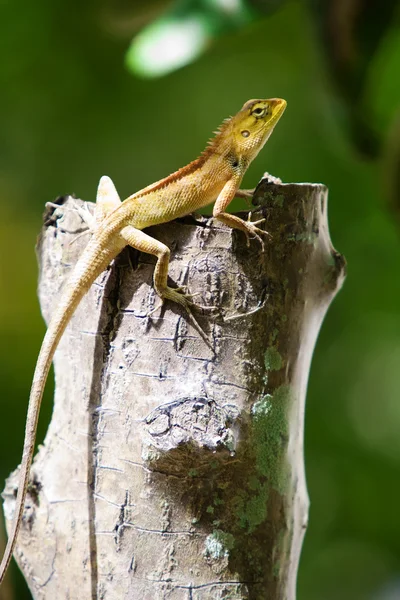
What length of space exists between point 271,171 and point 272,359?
233cm

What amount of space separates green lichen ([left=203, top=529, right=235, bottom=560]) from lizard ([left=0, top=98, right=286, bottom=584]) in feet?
1.17

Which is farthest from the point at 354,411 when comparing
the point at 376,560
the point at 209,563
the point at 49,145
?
the point at 209,563

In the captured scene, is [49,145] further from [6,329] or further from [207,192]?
[207,192]

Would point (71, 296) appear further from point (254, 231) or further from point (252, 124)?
point (252, 124)

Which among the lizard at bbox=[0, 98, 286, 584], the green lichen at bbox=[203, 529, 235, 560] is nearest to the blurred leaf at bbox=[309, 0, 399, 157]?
the lizard at bbox=[0, 98, 286, 584]

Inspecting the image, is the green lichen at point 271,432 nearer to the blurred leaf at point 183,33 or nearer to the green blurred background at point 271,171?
the blurred leaf at point 183,33

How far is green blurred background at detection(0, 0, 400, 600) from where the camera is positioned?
3.46 metres

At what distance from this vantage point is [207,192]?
4.84 ft

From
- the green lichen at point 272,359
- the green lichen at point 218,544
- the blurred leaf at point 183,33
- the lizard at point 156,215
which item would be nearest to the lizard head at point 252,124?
the lizard at point 156,215

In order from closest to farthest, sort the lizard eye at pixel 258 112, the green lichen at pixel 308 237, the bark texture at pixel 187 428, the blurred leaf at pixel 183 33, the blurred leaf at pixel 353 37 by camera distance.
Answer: the bark texture at pixel 187 428 < the green lichen at pixel 308 237 < the lizard eye at pixel 258 112 < the blurred leaf at pixel 183 33 < the blurred leaf at pixel 353 37

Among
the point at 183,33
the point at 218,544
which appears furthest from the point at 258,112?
the point at 218,544

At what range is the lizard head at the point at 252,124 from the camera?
5.20 ft

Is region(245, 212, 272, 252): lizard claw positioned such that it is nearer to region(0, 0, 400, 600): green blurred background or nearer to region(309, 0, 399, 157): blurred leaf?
region(309, 0, 399, 157): blurred leaf

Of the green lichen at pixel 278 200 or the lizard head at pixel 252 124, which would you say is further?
the lizard head at pixel 252 124
